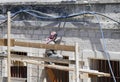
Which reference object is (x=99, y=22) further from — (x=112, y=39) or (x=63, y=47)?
(x=63, y=47)

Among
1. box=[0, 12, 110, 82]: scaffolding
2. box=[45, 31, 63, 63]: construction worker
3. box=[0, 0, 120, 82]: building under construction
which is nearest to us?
box=[0, 12, 110, 82]: scaffolding

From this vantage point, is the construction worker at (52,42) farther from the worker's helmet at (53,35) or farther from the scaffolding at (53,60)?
the scaffolding at (53,60)

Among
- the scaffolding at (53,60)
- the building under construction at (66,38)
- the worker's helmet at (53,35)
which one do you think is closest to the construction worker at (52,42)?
the worker's helmet at (53,35)

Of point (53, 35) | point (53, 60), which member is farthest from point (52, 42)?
point (53, 60)

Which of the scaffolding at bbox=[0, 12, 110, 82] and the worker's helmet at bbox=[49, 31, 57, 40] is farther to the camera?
the worker's helmet at bbox=[49, 31, 57, 40]

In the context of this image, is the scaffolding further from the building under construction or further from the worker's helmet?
the worker's helmet

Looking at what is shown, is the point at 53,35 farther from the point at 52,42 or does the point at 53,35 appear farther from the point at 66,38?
the point at 66,38

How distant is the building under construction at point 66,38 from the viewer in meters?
10.6

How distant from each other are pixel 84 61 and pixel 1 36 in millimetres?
3146

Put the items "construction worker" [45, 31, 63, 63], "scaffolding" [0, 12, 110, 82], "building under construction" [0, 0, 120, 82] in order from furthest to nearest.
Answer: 1. "construction worker" [45, 31, 63, 63]
2. "building under construction" [0, 0, 120, 82]
3. "scaffolding" [0, 12, 110, 82]

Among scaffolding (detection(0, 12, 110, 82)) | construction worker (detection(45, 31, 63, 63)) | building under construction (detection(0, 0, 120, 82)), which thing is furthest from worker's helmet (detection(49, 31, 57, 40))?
scaffolding (detection(0, 12, 110, 82))

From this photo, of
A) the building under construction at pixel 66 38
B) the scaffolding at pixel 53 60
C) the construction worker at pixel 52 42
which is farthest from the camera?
the construction worker at pixel 52 42

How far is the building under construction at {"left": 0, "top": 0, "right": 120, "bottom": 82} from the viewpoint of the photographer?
10617mm

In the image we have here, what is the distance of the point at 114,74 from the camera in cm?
1106
